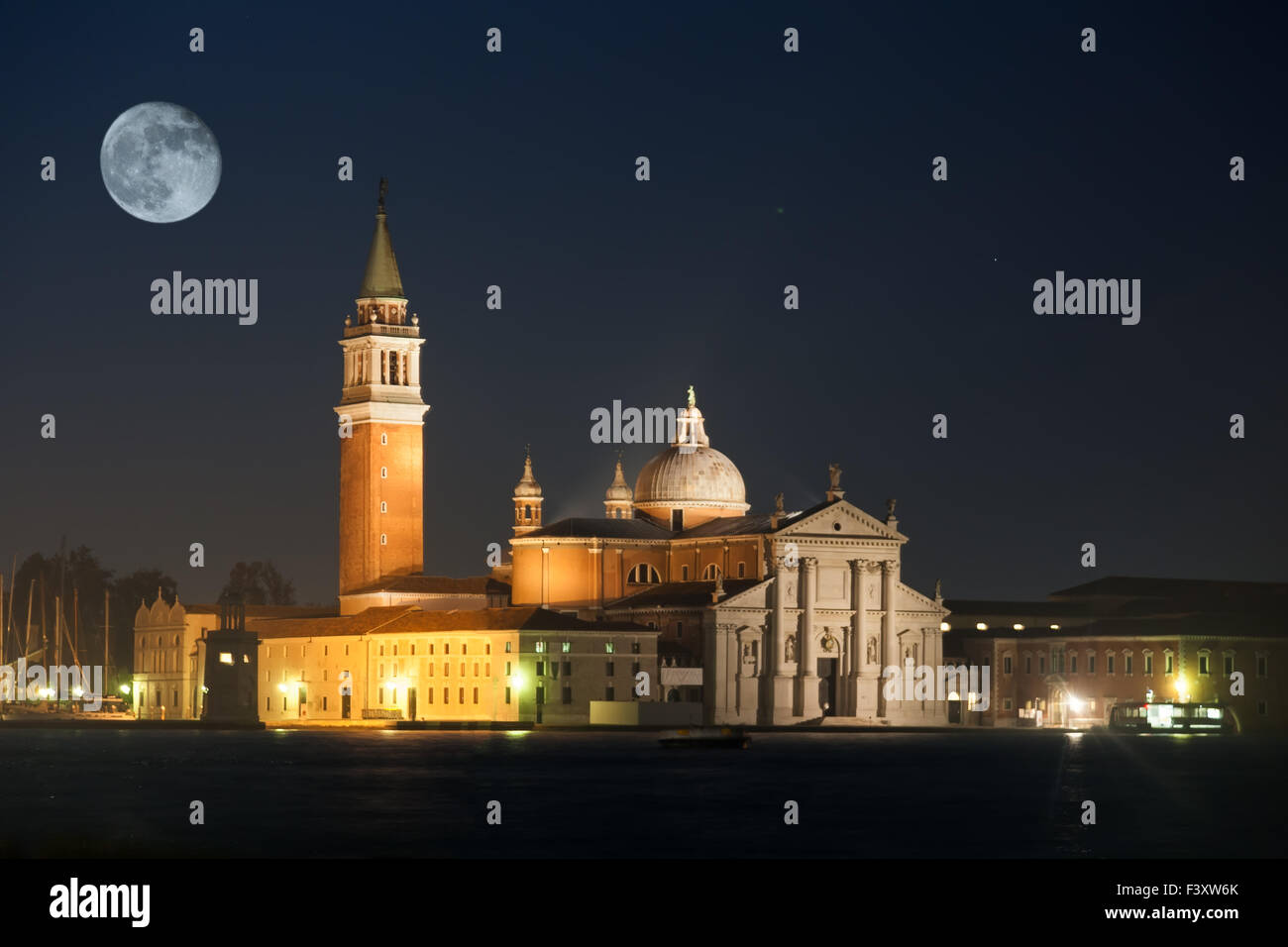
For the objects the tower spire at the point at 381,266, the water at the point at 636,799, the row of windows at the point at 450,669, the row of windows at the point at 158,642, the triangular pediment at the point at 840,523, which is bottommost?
the water at the point at 636,799

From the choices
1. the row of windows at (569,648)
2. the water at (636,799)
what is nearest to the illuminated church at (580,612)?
the row of windows at (569,648)

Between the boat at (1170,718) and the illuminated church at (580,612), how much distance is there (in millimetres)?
9429

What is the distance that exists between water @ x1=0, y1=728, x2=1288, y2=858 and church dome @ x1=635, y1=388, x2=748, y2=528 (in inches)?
1123

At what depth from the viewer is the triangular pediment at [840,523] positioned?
106m

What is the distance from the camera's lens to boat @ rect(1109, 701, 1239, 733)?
102250 millimetres

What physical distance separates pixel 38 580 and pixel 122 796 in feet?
332

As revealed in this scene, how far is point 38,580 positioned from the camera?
154 meters

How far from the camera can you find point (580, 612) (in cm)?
11088

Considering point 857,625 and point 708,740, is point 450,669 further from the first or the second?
point 708,740

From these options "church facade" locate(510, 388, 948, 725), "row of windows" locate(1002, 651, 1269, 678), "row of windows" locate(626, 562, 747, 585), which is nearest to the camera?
"church facade" locate(510, 388, 948, 725)

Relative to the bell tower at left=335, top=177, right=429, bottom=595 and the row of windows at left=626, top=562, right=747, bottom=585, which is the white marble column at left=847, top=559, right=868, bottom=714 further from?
the bell tower at left=335, top=177, right=429, bottom=595

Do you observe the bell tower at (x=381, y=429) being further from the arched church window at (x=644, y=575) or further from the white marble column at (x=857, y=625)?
the white marble column at (x=857, y=625)

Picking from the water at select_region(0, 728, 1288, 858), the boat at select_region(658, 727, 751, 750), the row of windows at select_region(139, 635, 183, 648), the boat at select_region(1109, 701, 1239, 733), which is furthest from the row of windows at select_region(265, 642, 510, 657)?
the boat at select_region(1109, 701, 1239, 733)
